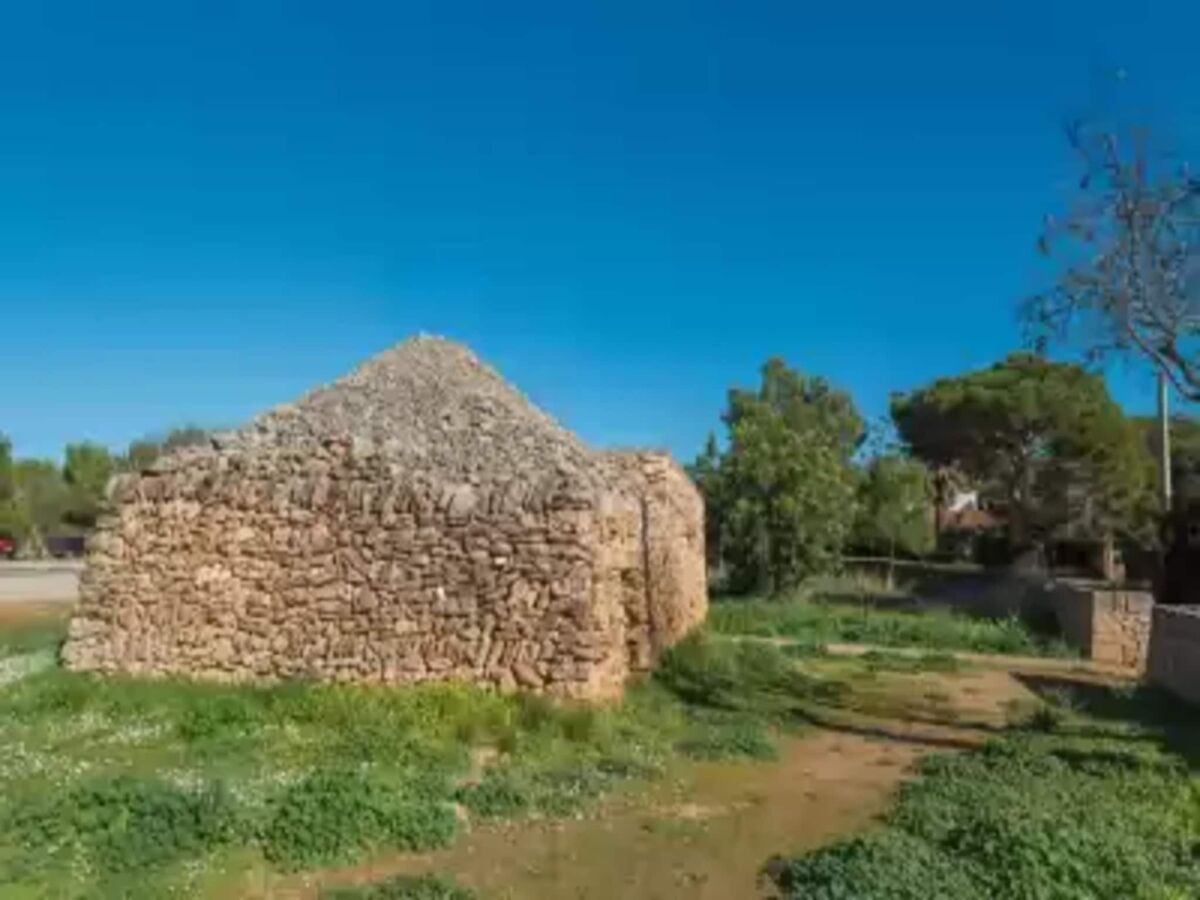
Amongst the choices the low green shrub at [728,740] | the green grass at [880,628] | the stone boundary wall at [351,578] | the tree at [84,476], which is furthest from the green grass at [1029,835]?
the tree at [84,476]

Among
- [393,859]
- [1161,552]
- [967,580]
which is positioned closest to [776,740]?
[393,859]

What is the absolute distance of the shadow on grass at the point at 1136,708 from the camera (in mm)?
11183

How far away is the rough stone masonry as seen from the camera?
1208 cm

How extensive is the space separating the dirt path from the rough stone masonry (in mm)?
2727

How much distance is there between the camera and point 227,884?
6480mm

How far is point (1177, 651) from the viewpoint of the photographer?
14172 millimetres

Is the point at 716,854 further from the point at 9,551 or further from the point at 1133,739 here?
the point at 9,551

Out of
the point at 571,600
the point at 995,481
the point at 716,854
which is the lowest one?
the point at 716,854

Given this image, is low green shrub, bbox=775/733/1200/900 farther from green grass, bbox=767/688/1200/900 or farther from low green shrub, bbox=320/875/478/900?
low green shrub, bbox=320/875/478/900

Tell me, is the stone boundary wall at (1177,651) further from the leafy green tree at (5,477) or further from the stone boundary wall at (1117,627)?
the leafy green tree at (5,477)

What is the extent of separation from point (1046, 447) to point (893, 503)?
5660 mm

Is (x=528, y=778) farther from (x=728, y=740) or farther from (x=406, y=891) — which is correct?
(x=406, y=891)

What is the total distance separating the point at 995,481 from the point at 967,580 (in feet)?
21.2

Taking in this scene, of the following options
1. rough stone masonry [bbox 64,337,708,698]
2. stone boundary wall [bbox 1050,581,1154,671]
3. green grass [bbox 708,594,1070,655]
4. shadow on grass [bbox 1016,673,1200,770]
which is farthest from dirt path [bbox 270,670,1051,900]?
green grass [bbox 708,594,1070,655]
